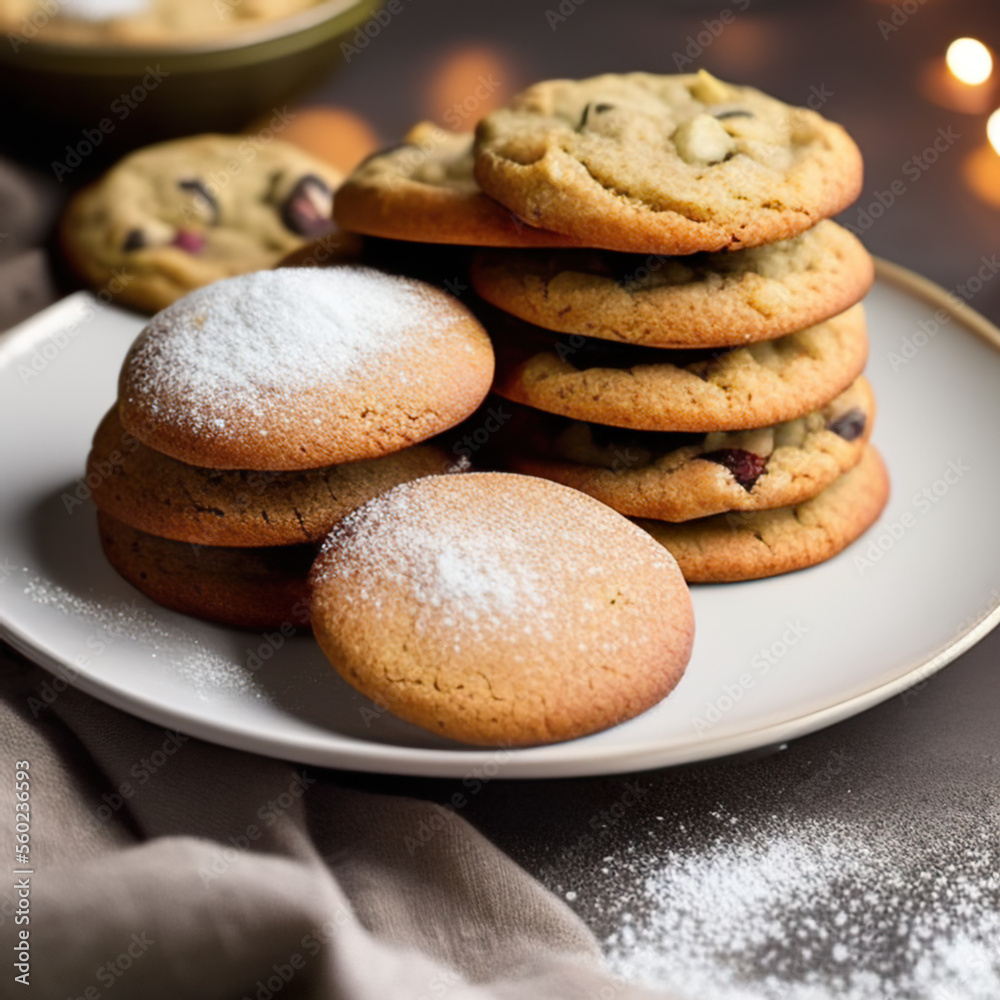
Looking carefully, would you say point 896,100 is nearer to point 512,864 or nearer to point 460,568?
point 460,568

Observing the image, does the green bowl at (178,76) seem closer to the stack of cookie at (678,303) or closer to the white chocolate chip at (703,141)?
the stack of cookie at (678,303)

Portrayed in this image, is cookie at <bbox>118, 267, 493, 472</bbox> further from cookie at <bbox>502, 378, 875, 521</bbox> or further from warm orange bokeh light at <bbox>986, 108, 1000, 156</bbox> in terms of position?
warm orange bokeh light at <bbox>986, 108, 1000, 156</bbox>

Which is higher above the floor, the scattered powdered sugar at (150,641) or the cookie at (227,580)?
the cookie at (227,580)

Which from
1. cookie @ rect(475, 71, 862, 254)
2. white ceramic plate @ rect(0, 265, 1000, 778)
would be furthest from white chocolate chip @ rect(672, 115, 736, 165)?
white ceramic plate @ rect(0, 265, 1000, 778)

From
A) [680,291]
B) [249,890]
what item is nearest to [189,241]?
[680,291]

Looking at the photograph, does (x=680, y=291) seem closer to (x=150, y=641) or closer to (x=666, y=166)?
(x=666, y=166)

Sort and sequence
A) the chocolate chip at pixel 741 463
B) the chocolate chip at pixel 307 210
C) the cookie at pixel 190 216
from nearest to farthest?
the chocolate chip at pixel 741 463 → the cookie at pixel 190 216 → the chocolate chip at pixel 307 210

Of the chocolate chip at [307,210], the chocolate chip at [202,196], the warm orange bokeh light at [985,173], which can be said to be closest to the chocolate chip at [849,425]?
the chocolate chip at [307,210]

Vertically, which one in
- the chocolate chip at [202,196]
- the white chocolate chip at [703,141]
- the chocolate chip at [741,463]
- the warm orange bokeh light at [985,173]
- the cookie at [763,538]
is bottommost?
the chocolate chip at [202,196]
